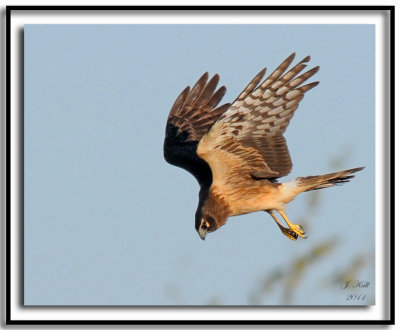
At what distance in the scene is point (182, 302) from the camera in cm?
532

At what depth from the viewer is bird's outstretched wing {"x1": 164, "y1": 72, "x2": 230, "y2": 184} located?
648cm

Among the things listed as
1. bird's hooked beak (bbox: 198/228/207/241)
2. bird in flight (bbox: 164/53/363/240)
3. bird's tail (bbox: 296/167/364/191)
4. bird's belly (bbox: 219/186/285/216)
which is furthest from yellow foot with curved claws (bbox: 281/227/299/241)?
bird's hooked beak (bbox: 198/228/207/241)

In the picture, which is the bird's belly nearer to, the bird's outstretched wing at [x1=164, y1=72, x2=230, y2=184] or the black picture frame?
the bird's outstretched wing at [x1=164, y1=72, x2=230, y2=184]

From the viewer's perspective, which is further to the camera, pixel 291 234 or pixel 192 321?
pixel 291 234

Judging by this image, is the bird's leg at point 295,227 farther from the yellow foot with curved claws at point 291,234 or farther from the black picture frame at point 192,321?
the black picture frame at point 192,321

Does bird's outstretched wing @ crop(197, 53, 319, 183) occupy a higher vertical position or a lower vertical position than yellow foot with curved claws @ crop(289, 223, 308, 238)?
higher

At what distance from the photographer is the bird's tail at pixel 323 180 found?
19.0ft

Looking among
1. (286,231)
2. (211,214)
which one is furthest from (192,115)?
(286,231)

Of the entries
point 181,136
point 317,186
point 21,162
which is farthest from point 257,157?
point 21,162

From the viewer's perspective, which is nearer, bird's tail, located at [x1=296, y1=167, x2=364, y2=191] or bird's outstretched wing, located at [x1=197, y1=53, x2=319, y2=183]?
bird's outstretched wing, located at [x1=197, y1=53, x2=319, y2=183]

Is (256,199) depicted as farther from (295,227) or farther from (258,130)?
(258,130)

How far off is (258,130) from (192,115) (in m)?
0.97

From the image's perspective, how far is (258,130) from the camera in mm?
5801
